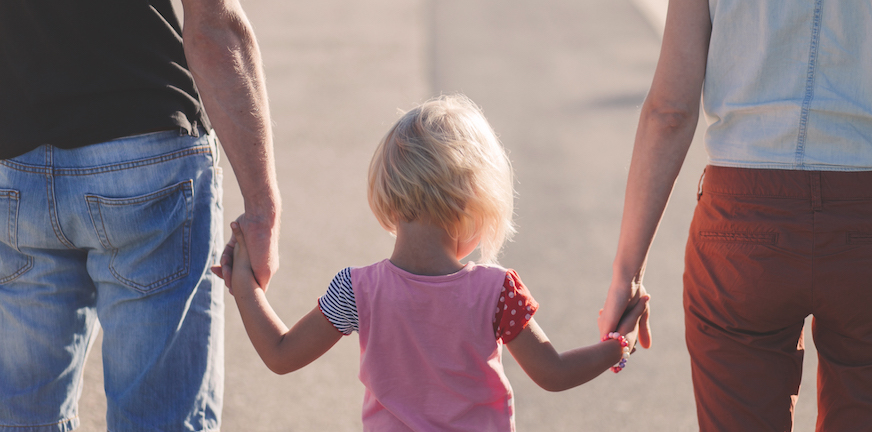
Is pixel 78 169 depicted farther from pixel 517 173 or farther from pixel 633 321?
pixel 517 173

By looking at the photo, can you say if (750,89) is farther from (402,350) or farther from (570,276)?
(570,276)

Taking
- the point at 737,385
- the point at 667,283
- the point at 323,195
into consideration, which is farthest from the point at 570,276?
the point at 737,385

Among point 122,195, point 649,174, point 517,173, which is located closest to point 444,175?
point 649,174

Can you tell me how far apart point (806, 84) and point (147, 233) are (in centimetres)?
160

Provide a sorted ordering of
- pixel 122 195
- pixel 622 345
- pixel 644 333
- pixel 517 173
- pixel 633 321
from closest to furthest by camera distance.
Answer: pixel 122 195 < pixel 622 345 < pixel 633 321 < pixel 644 333 < pixel 517 173

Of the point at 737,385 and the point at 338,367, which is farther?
the point at 338,367

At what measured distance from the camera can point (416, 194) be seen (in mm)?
1932

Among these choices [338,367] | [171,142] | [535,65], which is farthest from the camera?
[535,65]

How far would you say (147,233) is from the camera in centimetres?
202

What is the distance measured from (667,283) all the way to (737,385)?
3.22m

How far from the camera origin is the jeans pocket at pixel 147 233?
1.99 meters

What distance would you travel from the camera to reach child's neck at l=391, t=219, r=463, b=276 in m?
1.95

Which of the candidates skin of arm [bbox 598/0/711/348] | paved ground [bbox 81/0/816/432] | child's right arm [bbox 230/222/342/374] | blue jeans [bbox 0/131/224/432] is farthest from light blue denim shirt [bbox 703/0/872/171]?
paved ground [bbox 81/0/816/432]

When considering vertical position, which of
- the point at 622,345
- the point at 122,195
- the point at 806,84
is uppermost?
the point at 806,84
